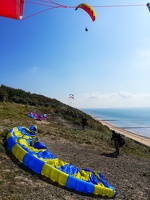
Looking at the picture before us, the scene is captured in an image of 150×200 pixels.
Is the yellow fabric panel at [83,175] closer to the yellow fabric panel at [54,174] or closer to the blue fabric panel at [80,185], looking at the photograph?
the blue fabric panel at [80,185]

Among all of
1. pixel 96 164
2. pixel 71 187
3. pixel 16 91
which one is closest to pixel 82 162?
pixel 96 164

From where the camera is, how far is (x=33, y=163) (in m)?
11.4

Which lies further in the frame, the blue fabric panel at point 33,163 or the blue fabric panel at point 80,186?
the blue fabric panel at point 33,163

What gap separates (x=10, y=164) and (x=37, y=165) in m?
1.35

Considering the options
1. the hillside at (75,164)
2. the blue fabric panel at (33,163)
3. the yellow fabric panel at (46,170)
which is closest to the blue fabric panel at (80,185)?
the hillside at (75,164)

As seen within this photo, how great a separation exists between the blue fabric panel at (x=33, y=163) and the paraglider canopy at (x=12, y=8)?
702cm

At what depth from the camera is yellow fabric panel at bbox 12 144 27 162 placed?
39.5 feet

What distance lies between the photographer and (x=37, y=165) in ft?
36.7

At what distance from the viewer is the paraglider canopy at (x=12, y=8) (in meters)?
5.92

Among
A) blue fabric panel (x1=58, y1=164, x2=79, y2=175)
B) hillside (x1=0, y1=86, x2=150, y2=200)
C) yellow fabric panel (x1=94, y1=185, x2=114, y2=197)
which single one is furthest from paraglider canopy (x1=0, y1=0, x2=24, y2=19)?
yellow fabric panel (x1=94, y1=185, x2=114, y2=197)

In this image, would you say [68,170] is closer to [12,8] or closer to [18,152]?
[18,152]

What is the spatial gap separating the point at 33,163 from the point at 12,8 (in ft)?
24.4

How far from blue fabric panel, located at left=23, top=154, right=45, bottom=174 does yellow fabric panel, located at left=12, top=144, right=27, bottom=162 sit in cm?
28

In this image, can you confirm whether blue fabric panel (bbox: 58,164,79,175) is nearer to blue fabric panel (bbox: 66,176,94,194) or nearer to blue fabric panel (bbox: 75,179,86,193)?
blue fabric panel (bbox: 66,176,94,194)
